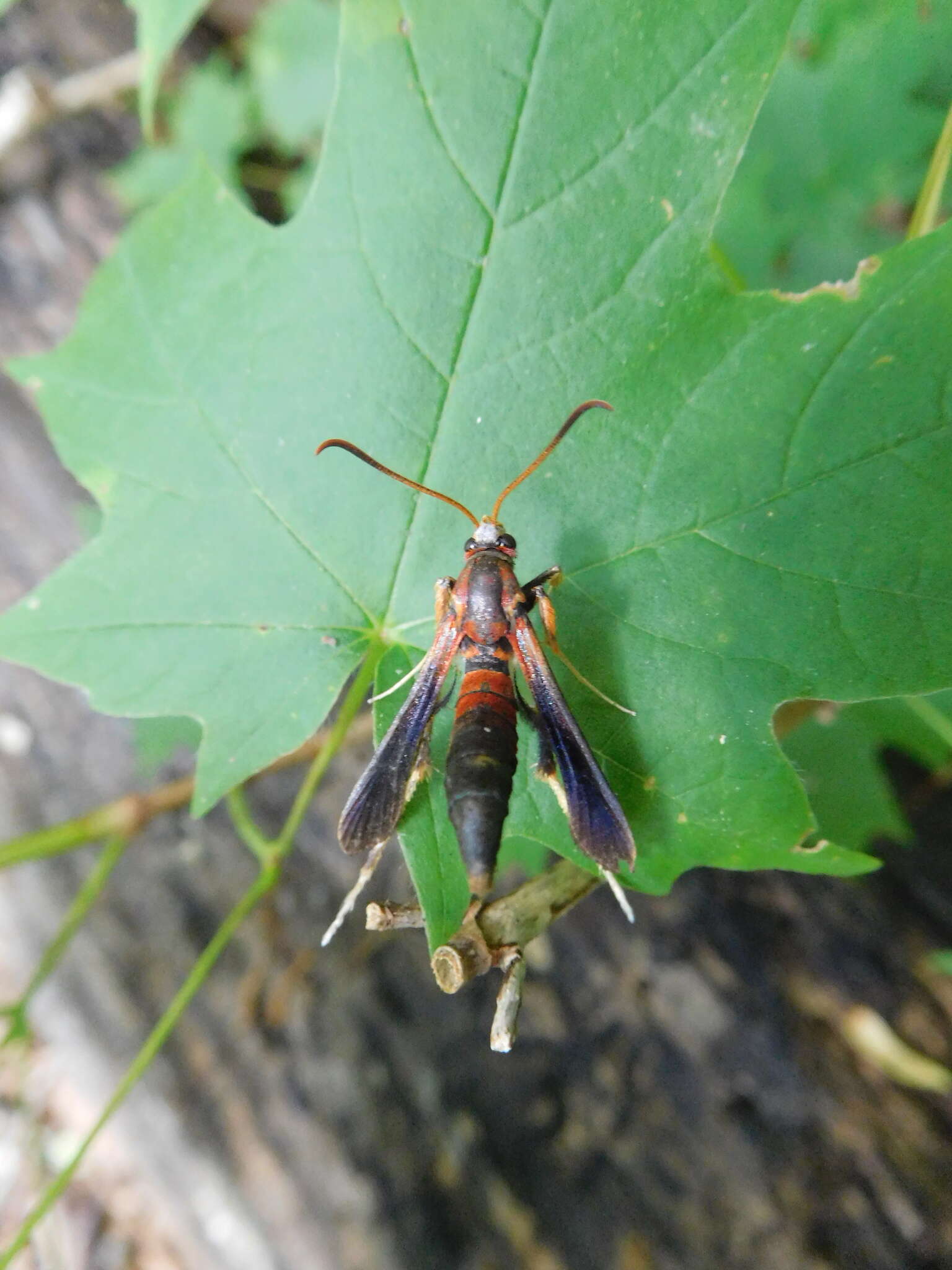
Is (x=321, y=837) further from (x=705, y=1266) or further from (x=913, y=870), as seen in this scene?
(x=913, y=870)

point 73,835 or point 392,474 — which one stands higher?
point 392,474

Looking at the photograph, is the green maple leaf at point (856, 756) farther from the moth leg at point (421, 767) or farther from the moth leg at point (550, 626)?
the moth leg at point (421, 767)

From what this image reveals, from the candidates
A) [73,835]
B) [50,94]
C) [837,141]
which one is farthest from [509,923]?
[50,94]

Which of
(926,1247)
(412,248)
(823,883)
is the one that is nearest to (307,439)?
(412,248)

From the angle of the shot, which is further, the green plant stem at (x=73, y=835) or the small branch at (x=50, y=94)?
the small branch at (x=50, y=94)

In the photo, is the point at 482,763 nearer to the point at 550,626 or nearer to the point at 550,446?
the point at 550,626

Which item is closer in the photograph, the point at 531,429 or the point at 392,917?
the point at 392,917

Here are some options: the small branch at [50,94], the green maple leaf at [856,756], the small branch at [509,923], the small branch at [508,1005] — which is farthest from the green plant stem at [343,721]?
the small branch at [50,94]
